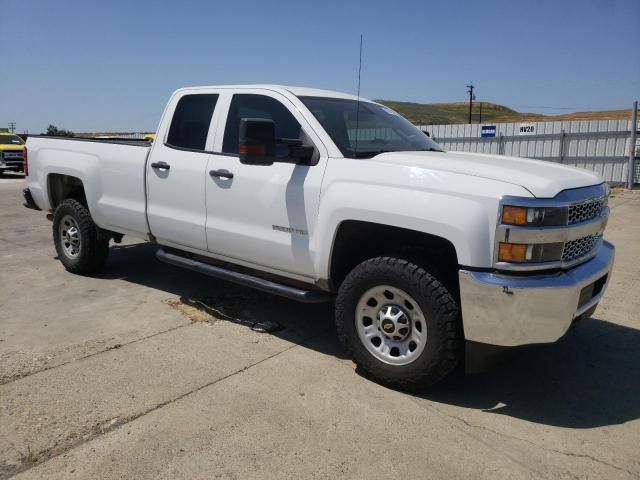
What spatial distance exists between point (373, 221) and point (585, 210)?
4.27 ft

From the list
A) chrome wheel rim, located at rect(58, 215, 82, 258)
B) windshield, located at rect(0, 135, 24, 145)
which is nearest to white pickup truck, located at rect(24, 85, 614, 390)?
chrome wheel rim, located at rect(58, 215, 82, 258)

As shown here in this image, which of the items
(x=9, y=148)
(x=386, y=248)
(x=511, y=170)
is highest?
(x=511, y=170)

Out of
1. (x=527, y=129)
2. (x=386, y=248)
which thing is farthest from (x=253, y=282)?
(x=527, y=129)

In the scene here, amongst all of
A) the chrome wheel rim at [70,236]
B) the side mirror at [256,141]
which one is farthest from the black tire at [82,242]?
the side mirror at [256,141]

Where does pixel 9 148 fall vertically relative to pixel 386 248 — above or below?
below

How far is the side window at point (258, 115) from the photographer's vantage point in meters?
4.16

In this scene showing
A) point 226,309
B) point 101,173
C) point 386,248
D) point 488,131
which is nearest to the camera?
point 386,248

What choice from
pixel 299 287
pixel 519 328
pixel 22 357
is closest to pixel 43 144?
pixel 22 357

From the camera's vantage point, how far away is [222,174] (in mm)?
4348

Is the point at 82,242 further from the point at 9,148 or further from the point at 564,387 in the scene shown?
the point at 9,148

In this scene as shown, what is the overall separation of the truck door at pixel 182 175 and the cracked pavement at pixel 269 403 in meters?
0.76

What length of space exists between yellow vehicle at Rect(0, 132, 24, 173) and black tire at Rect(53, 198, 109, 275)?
19.2 m

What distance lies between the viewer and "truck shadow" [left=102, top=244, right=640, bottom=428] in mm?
3387

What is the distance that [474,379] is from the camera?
12.5ft
